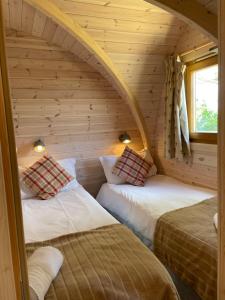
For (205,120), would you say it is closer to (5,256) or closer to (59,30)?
(59,30)

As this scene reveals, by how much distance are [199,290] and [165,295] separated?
1.45 ft

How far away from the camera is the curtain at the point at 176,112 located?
9.28ft

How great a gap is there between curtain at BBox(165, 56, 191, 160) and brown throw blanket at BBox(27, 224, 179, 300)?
5.19ft

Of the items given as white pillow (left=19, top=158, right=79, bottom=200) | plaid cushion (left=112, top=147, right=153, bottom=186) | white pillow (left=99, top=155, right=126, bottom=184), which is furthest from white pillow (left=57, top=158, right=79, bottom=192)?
plaid cushion (left=112, top=147, right=153, bottom=186)

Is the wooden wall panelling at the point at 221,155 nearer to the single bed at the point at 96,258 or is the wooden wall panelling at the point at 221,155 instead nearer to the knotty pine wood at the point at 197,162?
the single bed at the point at 96,258

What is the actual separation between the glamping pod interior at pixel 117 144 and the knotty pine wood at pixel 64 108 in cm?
1

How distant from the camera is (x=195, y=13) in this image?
4.76ft

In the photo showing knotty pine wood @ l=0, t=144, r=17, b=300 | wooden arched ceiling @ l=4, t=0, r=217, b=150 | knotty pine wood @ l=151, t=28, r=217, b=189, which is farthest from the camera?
knotty pine wood @ l=151, t=28, r=217, b=189

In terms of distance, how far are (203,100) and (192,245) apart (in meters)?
1.75

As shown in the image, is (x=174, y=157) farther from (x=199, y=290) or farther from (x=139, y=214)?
(x=199, y=290)

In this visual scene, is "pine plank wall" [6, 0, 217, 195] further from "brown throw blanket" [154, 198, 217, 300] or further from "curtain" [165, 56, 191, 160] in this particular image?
"brown throw blanket" [154, 198, 217, 300]

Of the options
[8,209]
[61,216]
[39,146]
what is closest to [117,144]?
[39,146]

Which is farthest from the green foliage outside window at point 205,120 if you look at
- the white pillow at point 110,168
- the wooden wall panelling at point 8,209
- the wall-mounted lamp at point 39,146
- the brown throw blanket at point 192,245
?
the wooden wall panelling at point 8,209

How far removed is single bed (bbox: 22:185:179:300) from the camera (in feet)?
3.97
